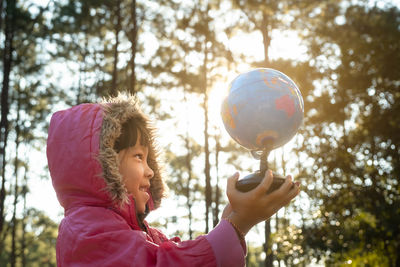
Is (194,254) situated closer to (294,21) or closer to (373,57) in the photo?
(373,57)

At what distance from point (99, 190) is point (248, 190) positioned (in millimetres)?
771

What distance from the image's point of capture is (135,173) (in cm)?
268

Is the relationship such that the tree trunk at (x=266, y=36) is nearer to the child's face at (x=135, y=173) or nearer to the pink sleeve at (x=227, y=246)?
Answer: the child's face at (x=135, y=173)

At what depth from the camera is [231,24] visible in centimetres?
1691

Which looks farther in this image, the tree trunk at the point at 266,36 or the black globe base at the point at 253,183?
the tree trunk at the point at 266,36

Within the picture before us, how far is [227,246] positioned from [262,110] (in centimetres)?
79

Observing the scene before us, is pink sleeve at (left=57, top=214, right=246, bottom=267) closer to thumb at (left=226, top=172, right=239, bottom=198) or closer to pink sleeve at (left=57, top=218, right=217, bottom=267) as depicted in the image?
pink sleeve at (left=57, top=218, right=217, bottom=267)

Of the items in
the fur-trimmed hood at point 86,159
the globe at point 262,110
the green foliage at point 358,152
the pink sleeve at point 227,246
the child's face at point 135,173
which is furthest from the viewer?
the green foliage at point 358,152

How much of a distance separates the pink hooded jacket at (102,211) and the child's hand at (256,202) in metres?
0.08

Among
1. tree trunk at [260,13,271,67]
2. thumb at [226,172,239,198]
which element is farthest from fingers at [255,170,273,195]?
tree trunk at [260,13,271,67]

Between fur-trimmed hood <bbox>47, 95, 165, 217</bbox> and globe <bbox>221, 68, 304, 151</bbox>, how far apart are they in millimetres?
681

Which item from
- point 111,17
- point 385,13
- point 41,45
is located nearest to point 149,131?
point 385,13

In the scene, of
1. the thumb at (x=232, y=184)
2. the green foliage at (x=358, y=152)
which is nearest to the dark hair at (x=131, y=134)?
the thumb at (x=232, y=184)

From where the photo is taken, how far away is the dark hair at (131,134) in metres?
2.70
